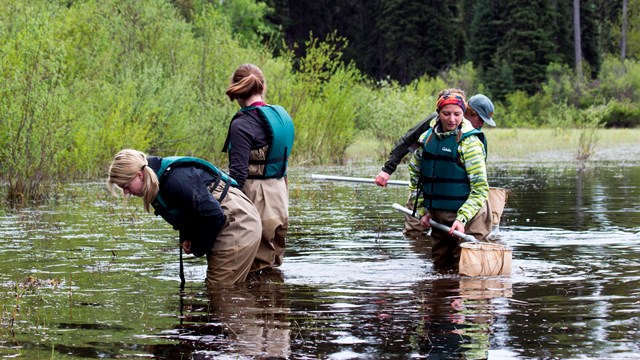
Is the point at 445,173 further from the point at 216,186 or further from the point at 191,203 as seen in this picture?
the point at 191,203

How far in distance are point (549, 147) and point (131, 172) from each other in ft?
96.7

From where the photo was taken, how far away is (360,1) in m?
83.8

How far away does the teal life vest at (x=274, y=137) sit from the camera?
9211 millimetres

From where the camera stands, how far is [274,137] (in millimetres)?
9219

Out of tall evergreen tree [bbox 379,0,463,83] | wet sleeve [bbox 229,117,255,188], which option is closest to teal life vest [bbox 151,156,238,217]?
wet sleeve [bbox 229,117,255,188]

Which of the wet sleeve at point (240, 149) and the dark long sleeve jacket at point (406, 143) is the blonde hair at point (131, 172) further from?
the dark long sleeve jacket at point (406, 143)

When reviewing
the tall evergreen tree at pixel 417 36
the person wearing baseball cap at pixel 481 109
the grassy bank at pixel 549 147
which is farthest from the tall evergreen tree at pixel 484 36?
the person wearing baseball cap at pixel 481 109

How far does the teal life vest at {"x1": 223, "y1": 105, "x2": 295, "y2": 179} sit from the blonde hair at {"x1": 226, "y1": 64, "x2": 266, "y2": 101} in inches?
5.2

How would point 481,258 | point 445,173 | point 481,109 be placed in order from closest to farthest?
1. point 481,258
2. point 445,173
3. point 481,109

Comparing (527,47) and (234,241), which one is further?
(527,47)

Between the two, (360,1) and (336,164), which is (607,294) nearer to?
(336,164)

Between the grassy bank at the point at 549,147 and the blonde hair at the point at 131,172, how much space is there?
2213 centimetres

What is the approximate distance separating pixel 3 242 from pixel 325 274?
4.20 m

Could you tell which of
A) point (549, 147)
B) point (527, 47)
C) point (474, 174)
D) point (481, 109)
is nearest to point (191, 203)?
point (474, 174)
